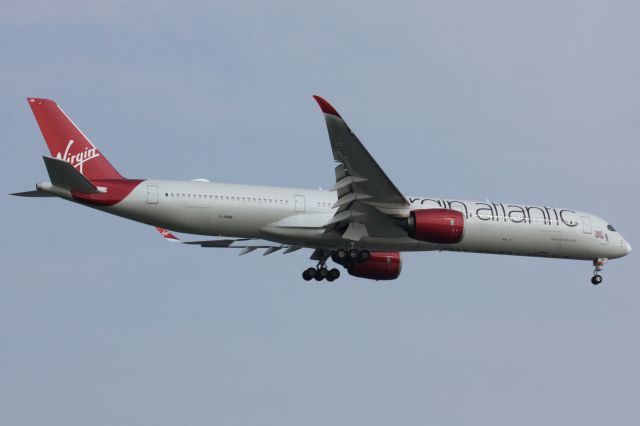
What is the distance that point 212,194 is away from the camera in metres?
42.7

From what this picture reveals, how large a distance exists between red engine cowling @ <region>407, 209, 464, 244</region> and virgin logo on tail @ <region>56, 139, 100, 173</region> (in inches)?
471

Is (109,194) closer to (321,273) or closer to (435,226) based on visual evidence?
(321,273)

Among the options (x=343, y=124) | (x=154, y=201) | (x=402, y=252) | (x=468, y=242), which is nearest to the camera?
(x=343, y=124)

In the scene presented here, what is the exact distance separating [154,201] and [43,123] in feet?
17.6

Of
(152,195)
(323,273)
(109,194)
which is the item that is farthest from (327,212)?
(109,194)

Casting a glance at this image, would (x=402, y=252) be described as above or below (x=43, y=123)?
below

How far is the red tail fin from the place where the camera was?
43531 millimetres

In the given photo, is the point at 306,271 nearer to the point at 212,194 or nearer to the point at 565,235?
the point at 212,194

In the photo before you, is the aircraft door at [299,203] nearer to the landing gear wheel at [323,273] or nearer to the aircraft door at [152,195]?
the landing gear wheel at [323,273]

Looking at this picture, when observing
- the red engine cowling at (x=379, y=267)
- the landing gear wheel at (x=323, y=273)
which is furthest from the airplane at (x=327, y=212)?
the red engine cowling at (x=379, y=267)

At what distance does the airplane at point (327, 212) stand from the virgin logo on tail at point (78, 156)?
4cm

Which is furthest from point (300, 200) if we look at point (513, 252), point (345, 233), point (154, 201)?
point (513, 252)

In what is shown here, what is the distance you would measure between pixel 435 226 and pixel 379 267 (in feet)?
21.6

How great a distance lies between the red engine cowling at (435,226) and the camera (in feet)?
139
